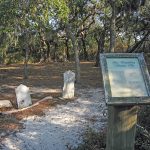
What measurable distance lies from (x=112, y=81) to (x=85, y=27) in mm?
28478

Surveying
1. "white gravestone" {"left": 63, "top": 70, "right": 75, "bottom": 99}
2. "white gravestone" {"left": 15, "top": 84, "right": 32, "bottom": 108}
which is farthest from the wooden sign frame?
"white gravestone" {"left": 63, "top": 70, "right": 75, "bottom": 99}

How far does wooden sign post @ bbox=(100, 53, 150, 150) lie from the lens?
15.7 feet

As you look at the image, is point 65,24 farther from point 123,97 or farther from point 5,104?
point 123,97

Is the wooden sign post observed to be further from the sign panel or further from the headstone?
the headstone

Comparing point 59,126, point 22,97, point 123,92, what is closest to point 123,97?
point 123,92

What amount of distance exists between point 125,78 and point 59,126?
204 inches

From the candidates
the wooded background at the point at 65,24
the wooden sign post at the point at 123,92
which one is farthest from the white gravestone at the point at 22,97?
the wooden sign post at the point at 123,92

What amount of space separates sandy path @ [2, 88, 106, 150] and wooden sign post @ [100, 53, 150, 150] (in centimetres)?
280

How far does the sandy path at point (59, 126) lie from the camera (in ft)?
27.3

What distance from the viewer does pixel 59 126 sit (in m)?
9.89

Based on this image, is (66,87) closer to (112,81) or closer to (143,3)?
(112,81)

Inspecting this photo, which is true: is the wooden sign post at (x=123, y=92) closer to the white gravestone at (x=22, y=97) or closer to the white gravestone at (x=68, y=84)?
the white gravestone at (x=22, y=97)

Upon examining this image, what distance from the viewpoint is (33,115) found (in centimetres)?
1097

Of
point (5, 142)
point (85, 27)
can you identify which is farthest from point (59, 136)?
point (85, 27)
